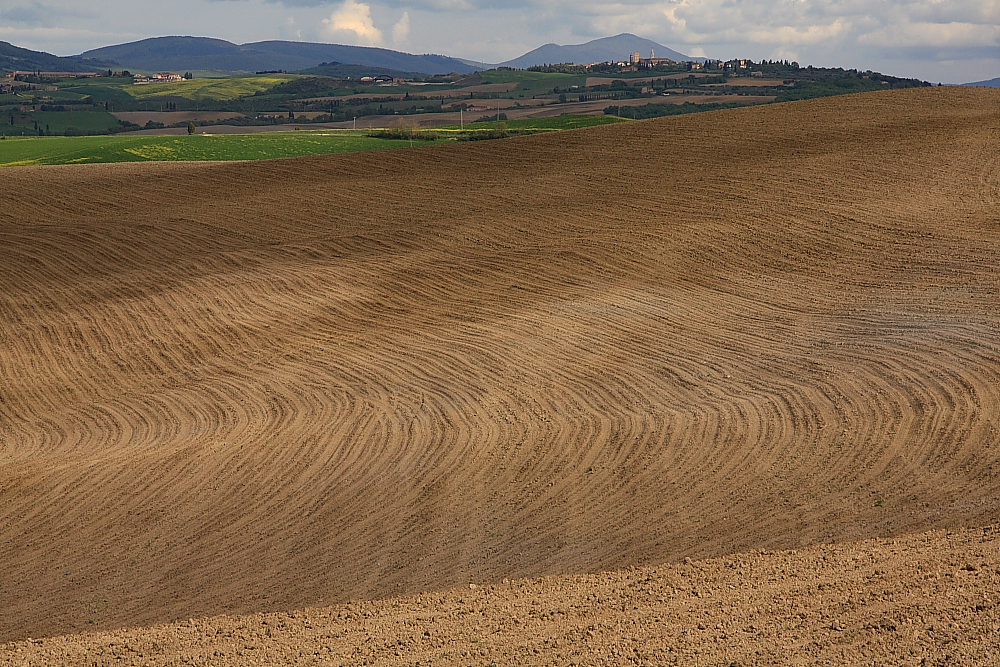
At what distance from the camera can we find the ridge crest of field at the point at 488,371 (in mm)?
9305

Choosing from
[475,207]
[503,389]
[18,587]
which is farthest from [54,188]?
[18,587]

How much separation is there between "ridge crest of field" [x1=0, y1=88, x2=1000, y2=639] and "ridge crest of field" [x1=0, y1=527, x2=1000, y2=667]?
980 mm

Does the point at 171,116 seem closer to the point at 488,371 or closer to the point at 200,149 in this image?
the point at 200,149

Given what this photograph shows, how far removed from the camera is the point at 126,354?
55.0ft

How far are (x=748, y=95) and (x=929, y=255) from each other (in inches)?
4151

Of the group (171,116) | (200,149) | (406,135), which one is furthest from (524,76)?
(200,149)

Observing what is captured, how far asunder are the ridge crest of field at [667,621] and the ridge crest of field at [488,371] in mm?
980

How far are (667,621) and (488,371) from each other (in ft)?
28.0

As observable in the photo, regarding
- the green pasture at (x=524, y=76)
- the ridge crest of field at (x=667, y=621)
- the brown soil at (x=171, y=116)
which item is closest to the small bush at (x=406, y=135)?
the ridge crest of field at (x=667, y=621)

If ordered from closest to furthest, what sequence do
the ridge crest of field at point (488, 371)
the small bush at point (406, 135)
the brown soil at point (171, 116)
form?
1. the ridge crest of field at point (488, 371)
2. the small bush at point (406, 135)
3. the brown soil at point (171, 116)

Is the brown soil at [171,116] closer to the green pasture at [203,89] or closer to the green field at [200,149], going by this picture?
the green pasture at [203,89]

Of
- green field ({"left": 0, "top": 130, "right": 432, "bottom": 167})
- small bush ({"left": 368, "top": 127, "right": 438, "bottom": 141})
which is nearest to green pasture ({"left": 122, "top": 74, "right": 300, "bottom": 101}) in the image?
small bush ({"left": 368, "top": 127, "right": 438, "bottom": 141})

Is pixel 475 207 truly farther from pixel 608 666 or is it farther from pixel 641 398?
pixel 608 666

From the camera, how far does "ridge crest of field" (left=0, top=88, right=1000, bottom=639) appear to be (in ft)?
30.5
